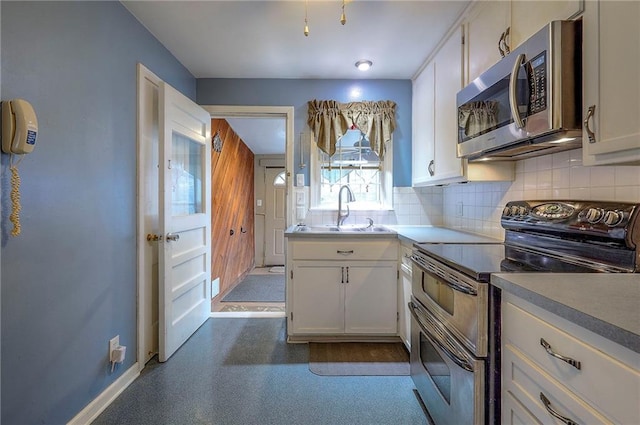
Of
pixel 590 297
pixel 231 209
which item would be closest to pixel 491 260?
pixel 590 297

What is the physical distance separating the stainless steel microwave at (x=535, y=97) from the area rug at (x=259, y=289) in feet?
9.18

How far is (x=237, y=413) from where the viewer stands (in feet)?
5.49

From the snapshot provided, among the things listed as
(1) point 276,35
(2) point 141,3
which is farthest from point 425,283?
(2) point 141,3

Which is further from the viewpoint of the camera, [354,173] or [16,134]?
[354,173]

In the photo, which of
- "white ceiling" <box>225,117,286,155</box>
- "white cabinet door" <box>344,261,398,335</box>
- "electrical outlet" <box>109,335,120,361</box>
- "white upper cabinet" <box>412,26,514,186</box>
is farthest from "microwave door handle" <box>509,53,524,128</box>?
"white ceiling" <box>225,117,286,155</box>

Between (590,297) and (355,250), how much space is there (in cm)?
166

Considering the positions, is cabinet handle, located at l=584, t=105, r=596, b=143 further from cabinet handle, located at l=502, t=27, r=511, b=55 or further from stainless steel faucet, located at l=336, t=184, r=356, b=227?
stainless steel faucet, located at l=336, t=184, r=356, b=227

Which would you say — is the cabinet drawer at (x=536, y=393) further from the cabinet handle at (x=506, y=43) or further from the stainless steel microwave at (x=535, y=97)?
the cabinet handle at (x=506, y=43)

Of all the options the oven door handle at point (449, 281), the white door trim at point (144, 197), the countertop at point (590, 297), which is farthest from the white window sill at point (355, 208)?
the countertop at point (590, 297)

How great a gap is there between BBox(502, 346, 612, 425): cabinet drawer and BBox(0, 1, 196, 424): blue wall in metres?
1.78

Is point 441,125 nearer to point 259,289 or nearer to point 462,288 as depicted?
point 462,288

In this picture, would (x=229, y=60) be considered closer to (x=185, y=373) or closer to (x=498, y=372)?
(x=185, y=373)

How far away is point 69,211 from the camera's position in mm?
1463

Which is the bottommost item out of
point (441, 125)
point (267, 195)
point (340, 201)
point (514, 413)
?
point (514, 413)
